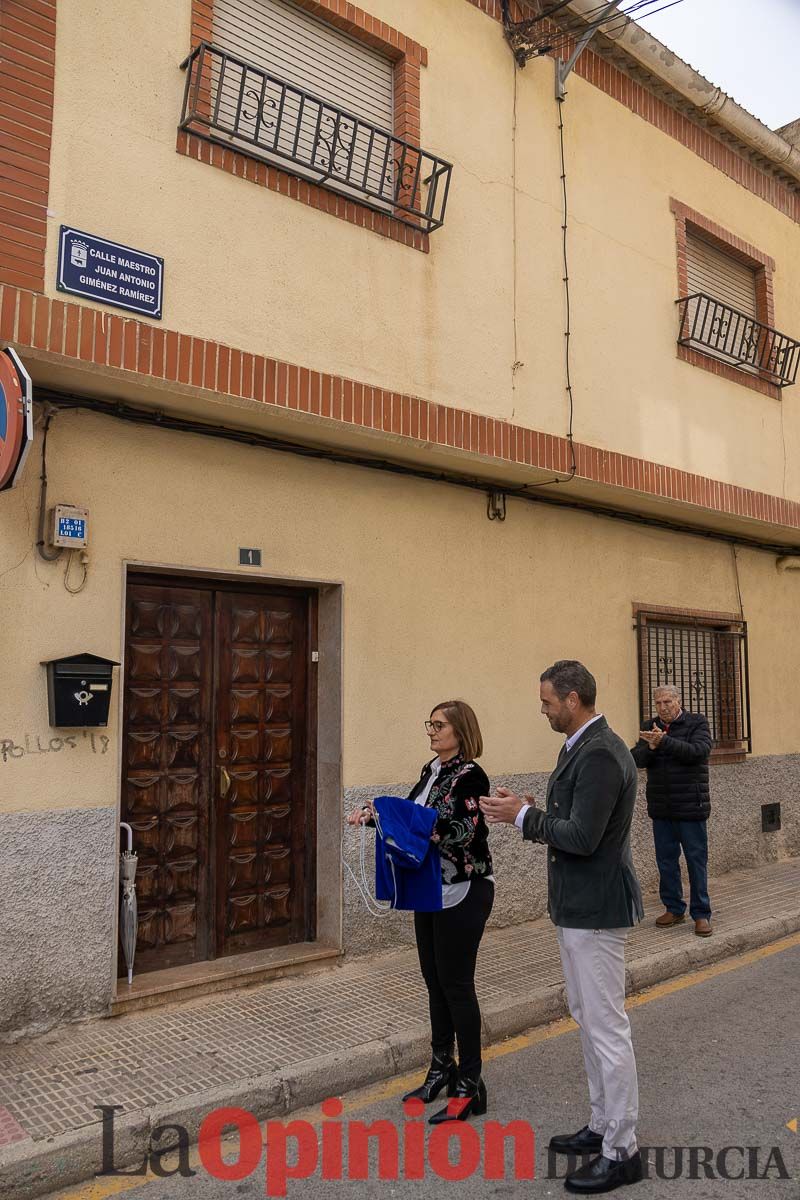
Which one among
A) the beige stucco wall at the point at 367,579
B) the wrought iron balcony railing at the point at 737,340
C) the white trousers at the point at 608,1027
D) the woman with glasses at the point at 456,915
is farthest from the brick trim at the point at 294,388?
the white trousers at the point at 608,1027

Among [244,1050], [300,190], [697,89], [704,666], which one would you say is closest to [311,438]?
[300,190]

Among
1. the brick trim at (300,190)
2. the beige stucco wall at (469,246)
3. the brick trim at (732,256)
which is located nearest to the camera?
the beige stucco wall at (469,246)

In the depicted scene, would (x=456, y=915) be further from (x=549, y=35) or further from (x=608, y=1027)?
(x=549, y=35)

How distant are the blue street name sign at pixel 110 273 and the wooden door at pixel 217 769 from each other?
159cm

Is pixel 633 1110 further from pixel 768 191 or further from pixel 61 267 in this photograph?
pixel 768 191

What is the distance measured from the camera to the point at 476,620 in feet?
23.1

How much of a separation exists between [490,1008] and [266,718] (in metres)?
2.22

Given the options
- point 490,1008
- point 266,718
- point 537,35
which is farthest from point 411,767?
point 537,35

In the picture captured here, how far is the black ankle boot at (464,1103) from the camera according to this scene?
3904 mm

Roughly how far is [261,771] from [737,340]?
6.79m

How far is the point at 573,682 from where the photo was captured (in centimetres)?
366

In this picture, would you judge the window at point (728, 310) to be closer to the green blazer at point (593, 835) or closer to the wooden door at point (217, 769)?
the wooden door at point (217, 769)

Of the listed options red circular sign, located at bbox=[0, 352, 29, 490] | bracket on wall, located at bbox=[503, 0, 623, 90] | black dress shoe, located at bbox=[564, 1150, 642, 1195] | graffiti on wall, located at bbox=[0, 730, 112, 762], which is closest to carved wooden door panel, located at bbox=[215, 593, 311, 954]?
graffiti on wall, located at bbox=[0, 730, 112, 762]

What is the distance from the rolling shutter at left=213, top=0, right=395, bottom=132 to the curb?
555 centimetres
